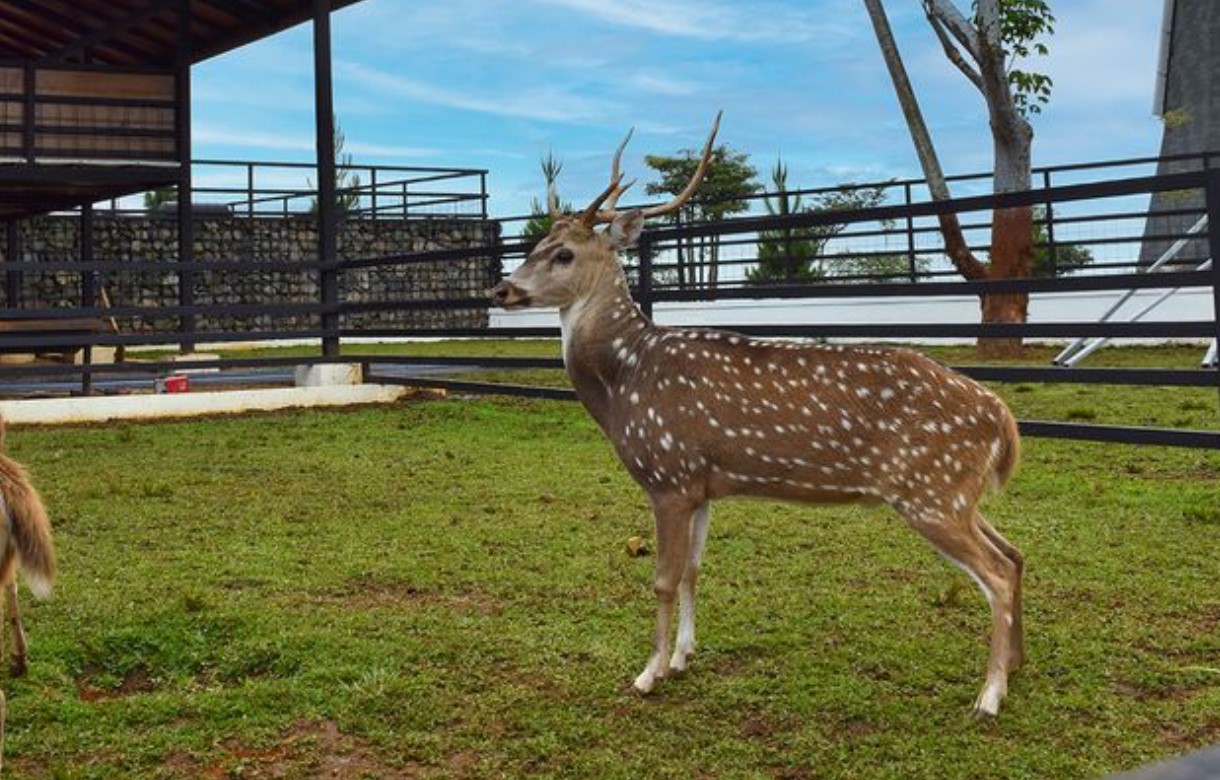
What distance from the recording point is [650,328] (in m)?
5.26

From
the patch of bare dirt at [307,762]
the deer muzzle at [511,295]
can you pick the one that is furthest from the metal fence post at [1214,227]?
the patch of bare dirt at [307,762]

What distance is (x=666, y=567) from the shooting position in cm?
461

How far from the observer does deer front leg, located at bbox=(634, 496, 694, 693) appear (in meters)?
4.55

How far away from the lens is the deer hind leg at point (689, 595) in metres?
4.76

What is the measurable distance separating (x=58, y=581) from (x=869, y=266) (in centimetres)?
2365

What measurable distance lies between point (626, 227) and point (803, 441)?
4.24ft

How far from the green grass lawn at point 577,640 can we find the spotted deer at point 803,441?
0.33 meters

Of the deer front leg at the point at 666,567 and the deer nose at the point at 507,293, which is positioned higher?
the deer nose at the point at 507,293

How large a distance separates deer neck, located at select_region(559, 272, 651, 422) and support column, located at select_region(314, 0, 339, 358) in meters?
12.6

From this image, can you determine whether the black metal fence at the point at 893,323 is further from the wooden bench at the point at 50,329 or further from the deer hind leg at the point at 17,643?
the deer hind leg at the point at 17,643

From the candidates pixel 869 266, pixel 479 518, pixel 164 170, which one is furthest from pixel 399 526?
pixel 869 266

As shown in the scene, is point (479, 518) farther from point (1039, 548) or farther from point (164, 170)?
point (164, 170)

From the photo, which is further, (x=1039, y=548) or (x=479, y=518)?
(x=479, y=518)

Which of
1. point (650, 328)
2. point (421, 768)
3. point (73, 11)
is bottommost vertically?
point (421, 768)
